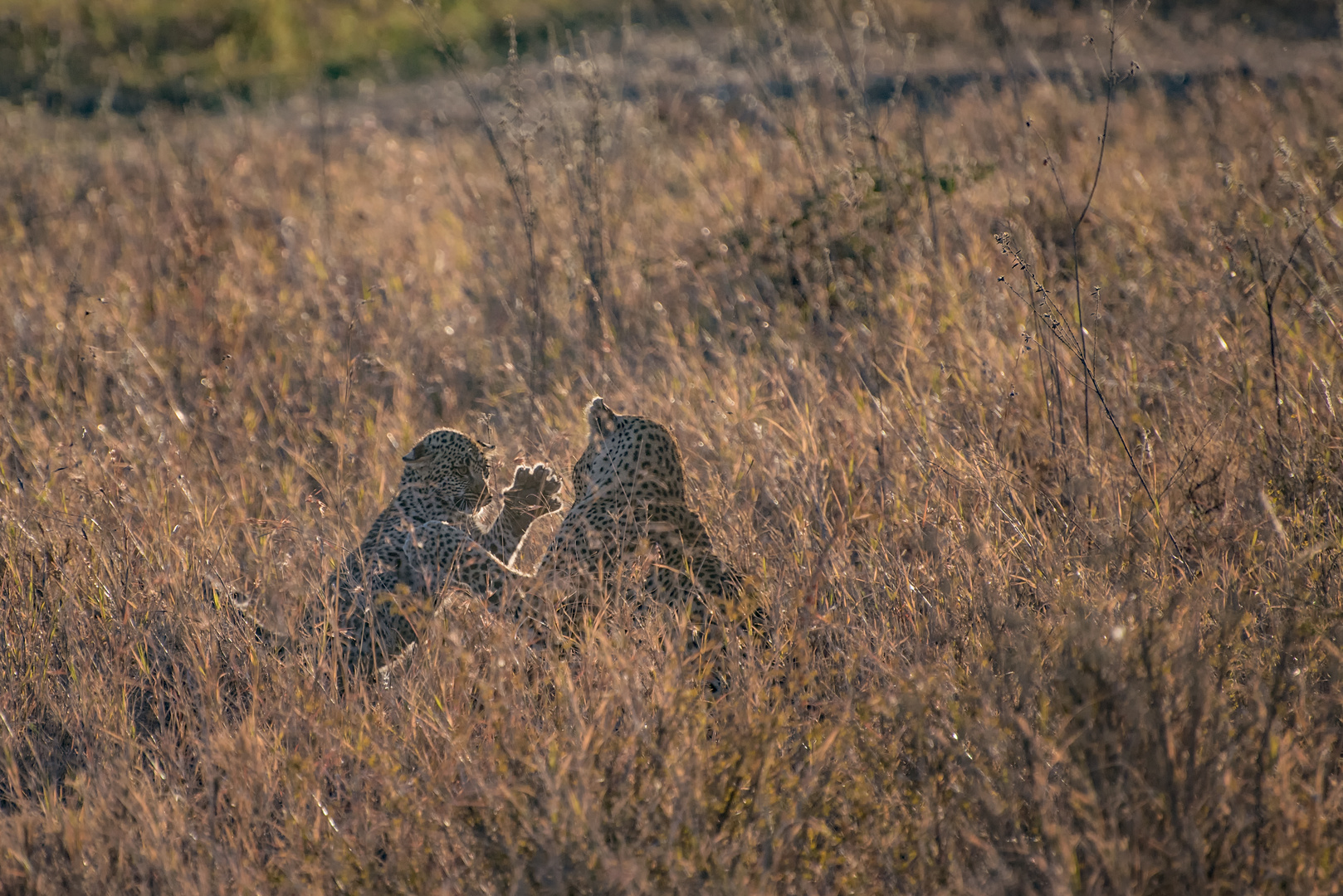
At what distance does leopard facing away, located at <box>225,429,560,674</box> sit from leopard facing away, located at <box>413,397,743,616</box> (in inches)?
1.1

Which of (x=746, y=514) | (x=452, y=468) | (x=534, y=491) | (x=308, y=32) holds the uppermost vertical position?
(x=308, y=32)

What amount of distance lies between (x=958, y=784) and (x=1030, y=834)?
0.18m

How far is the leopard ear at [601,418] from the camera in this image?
3898mm

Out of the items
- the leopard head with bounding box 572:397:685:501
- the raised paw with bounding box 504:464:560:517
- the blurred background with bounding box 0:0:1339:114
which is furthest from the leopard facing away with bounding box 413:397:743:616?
the blurred background with bounding box 0:0:1339:114

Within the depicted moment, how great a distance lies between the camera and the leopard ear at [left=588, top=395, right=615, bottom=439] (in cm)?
390

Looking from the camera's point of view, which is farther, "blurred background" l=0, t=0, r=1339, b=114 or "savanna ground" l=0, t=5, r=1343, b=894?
"blurred background" l=0, t=0, r=1339, b=114

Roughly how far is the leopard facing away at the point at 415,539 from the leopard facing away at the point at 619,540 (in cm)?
3

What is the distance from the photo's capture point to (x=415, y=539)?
333 cm

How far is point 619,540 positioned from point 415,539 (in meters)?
0.61

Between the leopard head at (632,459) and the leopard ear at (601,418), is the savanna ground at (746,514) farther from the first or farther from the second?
the leopard ear at (601,418)

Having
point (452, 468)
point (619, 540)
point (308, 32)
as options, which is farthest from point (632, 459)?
point (308, 32)

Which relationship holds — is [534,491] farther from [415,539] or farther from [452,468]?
[415,539]

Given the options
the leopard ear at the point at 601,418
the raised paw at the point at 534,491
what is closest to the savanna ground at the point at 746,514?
the raised paw at the point at 534,491

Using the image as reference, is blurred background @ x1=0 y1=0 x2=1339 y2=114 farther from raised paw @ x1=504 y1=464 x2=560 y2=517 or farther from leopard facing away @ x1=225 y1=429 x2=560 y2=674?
raised paw @ x1=504 y1=464 x2=560 y2=517
